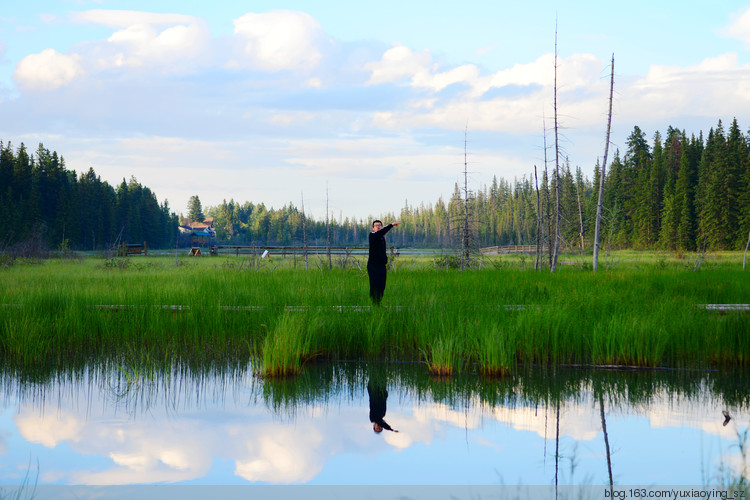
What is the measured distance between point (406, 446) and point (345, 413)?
1.39 meters

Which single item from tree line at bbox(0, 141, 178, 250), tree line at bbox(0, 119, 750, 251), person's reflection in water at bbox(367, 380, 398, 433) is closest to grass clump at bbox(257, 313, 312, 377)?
person's reflection in water at bbox(367, 380, 398, 433)

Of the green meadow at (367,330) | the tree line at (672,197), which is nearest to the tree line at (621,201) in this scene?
the tree line at (672,197)

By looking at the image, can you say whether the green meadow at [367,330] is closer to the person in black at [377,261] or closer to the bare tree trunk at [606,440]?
the person in black at [377,261]

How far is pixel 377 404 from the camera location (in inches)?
320

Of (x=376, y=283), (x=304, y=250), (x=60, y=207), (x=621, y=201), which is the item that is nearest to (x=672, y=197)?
(x=621, y=201)

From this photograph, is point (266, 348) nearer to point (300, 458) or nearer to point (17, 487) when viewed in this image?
point (300, 458)

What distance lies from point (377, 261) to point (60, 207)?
2789 inches

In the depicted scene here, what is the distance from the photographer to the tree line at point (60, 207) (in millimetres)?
65438

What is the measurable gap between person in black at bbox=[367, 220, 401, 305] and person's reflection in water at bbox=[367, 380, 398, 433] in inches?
154

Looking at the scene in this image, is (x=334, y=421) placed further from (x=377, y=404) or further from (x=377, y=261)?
(x=377, y=261)

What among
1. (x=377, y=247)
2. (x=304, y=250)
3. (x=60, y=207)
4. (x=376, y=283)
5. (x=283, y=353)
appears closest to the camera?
(x=283, y=353)

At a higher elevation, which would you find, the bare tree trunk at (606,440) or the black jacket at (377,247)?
the black jacket at (377,247)

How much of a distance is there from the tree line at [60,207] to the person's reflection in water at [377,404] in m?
55.7

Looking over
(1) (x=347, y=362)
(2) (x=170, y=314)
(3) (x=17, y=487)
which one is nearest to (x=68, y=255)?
(2) (x=170, y=314)
